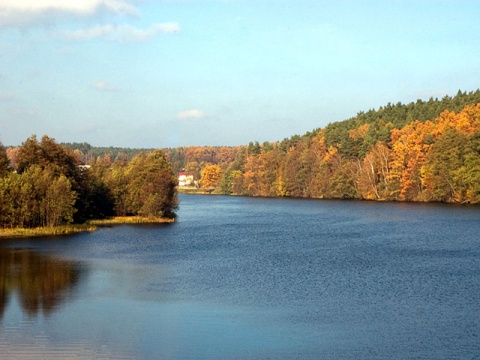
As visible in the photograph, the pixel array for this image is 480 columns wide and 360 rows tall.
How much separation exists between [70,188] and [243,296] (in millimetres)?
36661

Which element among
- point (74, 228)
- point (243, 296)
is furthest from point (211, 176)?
point (243, 296)

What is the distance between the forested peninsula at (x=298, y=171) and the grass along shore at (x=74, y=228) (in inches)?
33.7

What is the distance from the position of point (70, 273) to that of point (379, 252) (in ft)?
75.3

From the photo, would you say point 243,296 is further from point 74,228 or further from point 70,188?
point 70,188

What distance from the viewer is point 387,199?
386 feet

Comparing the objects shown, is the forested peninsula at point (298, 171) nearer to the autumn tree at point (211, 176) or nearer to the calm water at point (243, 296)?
the autumn tree at point (211, 176)

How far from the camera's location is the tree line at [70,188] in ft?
189

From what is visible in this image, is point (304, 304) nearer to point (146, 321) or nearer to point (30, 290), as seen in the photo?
point (146, 321)

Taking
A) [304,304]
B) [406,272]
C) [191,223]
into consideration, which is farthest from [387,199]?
[304,304]

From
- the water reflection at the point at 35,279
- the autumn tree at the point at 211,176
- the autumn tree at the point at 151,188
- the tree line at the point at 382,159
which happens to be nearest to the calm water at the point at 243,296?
the water reflection at the point at 35,279

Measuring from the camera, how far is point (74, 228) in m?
63.0

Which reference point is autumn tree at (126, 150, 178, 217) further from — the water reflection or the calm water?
the water reflection

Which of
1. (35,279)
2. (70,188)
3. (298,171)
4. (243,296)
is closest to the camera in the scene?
(243,296)

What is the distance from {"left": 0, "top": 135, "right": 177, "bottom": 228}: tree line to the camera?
5747 centimetres
